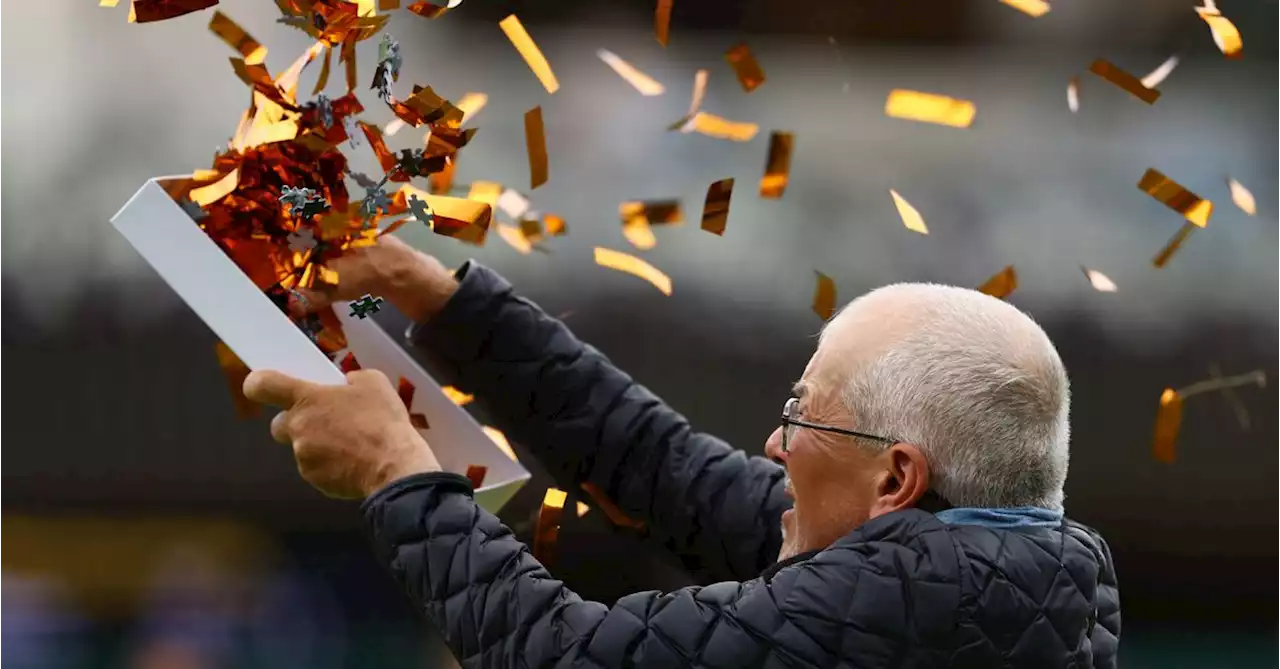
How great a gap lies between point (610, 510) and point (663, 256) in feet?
3.51

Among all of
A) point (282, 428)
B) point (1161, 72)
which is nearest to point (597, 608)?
point (282, 428)

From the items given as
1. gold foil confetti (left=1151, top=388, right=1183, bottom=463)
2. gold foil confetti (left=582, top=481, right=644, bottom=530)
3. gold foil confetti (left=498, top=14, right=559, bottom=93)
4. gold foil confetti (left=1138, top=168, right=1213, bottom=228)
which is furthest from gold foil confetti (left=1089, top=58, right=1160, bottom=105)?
gold foil confetti (left=582, top=481, right=644, bottom=530)

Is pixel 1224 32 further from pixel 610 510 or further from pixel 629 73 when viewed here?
pixel 629 73

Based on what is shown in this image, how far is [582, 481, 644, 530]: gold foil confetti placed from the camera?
4.30 feet

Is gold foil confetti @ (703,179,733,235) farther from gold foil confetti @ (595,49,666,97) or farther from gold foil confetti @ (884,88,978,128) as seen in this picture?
gold foil confetti @ (595,49,666,97)

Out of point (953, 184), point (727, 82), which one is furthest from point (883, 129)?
point (727, 82)

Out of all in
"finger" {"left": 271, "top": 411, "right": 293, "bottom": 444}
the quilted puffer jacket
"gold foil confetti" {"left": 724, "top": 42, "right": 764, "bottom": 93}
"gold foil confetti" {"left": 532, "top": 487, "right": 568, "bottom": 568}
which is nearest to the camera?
the quilted puffer jacket

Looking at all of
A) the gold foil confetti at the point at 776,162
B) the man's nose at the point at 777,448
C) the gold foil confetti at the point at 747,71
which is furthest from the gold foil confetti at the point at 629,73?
the man's nose at the point at 777,448

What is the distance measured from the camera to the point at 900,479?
931 mm

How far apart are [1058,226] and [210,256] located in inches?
75.7

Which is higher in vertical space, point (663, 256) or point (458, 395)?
point (458, 395)

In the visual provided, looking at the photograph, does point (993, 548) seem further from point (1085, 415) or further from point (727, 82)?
point (1085, 415)

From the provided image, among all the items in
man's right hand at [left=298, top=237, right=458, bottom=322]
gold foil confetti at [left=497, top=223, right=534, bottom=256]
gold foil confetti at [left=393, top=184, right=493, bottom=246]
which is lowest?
gold foil confetti at [left=497, top=223, right=534, bottom=256]

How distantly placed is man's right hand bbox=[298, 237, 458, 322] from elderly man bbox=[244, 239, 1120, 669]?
0.59ft
